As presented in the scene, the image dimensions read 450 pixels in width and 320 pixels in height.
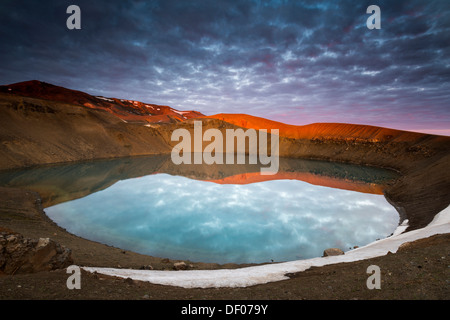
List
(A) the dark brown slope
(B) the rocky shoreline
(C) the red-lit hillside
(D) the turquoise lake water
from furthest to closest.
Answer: (C) the red-lit hillside
(A) the dark brown slope
(D) the turquoise lake water
(B) the rocky shoreline

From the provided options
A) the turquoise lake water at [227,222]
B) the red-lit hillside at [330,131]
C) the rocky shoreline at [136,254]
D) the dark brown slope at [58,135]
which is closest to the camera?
the rocky shoreline at [136,254]

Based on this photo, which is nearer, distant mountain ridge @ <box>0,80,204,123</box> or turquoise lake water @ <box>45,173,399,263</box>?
turquoise lake water @ <box>45,173,399,263</box>

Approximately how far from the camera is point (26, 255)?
4527 millimetres

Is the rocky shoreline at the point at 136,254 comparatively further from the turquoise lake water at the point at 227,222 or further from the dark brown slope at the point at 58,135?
the turquoise lake water at the point at 227,222

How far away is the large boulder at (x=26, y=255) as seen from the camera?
432 cm

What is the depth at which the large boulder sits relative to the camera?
4316mm

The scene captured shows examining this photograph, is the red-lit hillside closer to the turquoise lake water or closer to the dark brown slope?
the turquoise lake water

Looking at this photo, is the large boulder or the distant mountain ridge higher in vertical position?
the distant mountain ridge

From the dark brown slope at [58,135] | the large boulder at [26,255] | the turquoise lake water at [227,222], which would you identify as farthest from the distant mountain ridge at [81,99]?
the large boulder at [26,255]

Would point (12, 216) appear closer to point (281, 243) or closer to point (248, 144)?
point (281, 243)

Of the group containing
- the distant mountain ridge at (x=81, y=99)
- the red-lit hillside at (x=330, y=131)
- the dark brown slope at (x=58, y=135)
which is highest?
the distant mountain ridge at (x=81, y=99)

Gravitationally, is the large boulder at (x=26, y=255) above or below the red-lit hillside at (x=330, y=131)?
below

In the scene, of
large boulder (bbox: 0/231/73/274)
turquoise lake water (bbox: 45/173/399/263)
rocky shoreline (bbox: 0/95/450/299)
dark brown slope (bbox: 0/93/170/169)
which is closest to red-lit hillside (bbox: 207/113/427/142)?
rocky shoreline (bbox: 0/95/450/299)
